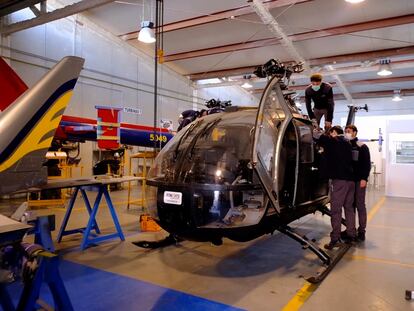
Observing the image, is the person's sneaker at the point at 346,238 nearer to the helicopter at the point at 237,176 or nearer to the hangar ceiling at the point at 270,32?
the helicopter at the point at 237,176

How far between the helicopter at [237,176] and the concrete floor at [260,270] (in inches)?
13.0

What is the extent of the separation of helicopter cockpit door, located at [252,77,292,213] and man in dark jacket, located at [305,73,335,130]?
2.26 m

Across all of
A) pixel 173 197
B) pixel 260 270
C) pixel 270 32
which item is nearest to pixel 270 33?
pixel 270 32

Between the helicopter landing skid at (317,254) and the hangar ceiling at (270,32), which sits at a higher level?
the hangar ceiling at (270,32)

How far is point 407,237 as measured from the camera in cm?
562

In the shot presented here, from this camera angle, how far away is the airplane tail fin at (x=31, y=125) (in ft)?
7.12

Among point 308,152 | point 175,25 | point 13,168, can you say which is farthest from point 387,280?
point 175,25

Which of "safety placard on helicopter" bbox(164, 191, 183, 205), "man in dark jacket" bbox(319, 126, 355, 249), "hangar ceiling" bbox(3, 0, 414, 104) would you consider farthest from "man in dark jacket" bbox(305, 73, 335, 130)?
"hangar ceiling" bbox(3, 0, 414, 104)

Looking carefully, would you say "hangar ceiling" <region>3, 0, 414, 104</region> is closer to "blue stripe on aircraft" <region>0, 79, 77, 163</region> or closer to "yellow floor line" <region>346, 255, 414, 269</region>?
"yellow floor line" <region>346, 255, 414, 269</region>

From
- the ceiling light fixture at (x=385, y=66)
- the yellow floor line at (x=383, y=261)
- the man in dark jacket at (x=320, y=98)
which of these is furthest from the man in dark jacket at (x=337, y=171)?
the ceiling light fixture at (x=385, y=66)

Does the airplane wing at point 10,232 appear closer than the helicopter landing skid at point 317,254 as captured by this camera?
Yes

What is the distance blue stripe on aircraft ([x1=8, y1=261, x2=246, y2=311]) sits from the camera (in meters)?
3.00

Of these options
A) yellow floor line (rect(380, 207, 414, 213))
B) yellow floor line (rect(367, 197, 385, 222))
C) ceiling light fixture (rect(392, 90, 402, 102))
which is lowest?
yellow floor line (rect(367, 197, 385, 222))

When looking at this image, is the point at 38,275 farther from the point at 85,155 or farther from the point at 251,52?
the point at 251,52
